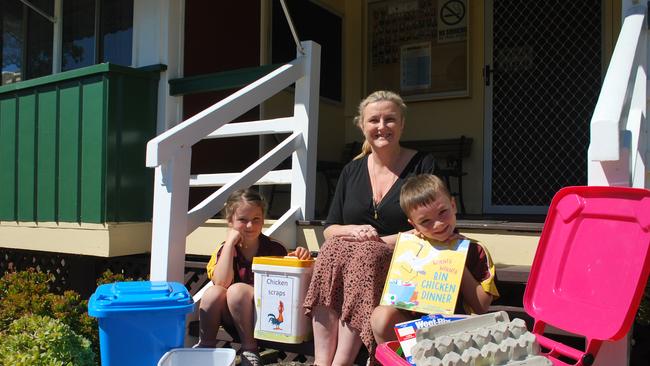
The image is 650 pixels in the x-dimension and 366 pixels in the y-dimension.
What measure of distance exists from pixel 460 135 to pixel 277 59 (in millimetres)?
1885

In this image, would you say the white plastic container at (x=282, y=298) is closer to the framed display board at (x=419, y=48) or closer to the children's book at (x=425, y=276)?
the children's book at (x=425, y=276)

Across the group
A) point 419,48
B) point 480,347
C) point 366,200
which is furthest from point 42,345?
point 419,48

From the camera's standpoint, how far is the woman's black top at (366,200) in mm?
2928

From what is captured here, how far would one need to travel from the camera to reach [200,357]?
2.53 meters

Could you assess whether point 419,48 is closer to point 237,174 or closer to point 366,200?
point 237,174

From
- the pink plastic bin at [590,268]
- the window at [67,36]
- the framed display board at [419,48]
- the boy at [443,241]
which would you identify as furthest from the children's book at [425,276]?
the framed display board at [419,48]

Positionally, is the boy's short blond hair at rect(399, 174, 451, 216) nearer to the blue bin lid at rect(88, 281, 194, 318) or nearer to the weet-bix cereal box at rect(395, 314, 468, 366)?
the weet-bix cereal box at rect(395, 314, 468, 366)

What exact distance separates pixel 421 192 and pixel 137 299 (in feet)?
4.14

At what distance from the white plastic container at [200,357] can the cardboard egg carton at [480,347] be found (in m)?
1.00

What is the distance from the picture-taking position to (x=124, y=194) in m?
4.23

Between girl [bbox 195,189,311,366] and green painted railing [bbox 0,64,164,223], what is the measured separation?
1.35m

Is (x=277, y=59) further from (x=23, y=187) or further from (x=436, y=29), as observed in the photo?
(x=23, y=187)

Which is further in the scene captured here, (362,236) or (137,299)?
(362,236)

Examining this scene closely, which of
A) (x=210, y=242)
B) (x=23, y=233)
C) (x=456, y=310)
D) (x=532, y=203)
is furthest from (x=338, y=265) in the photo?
(x=532, y=203)
